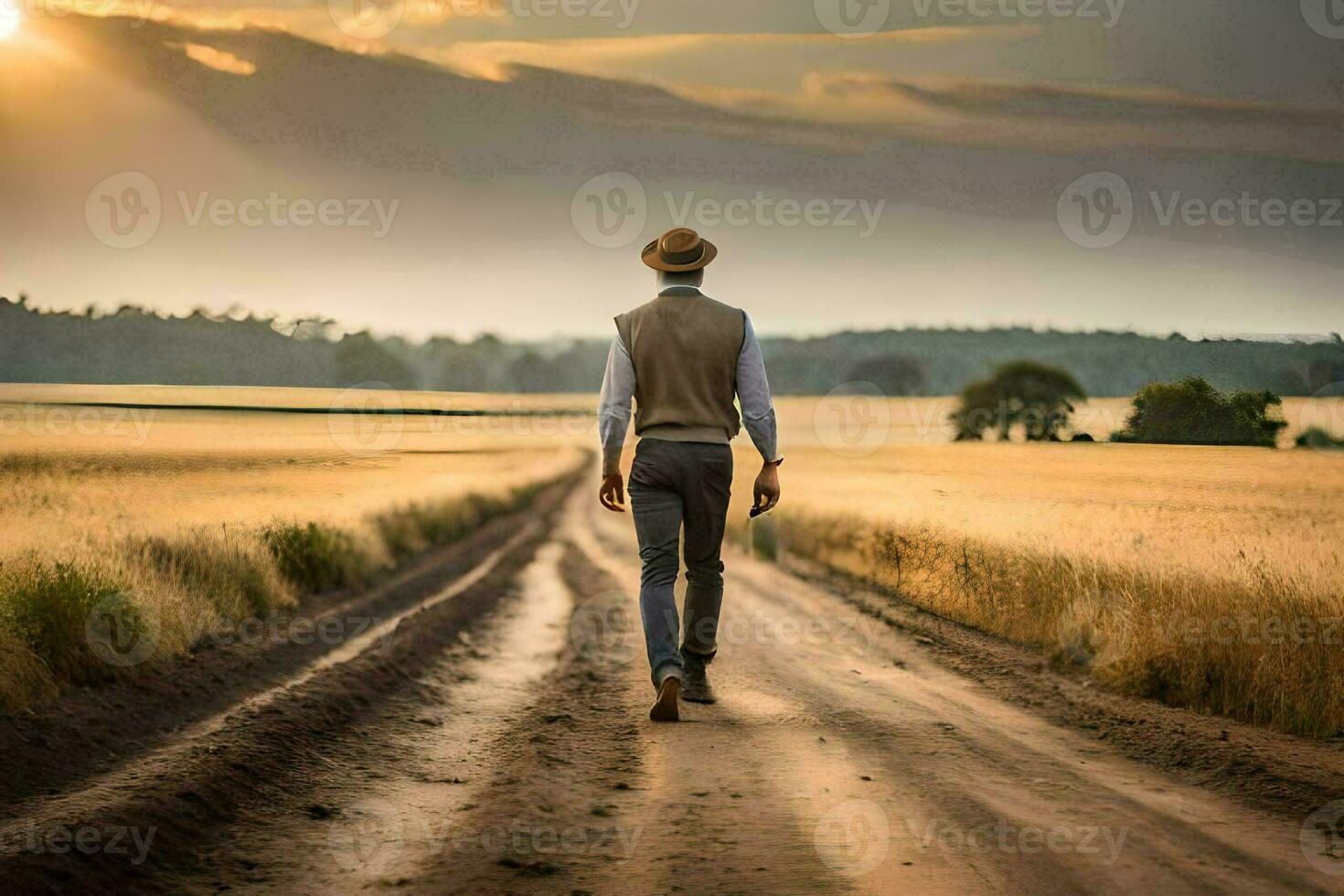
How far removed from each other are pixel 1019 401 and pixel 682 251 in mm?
35342

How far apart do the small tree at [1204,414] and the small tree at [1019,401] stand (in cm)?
1597

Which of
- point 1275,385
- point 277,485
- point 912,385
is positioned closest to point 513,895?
point 1275,385

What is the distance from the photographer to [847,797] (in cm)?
486

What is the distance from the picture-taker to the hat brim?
651cm

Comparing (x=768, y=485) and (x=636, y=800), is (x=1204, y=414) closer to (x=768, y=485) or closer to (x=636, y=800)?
(x=768, y=485)

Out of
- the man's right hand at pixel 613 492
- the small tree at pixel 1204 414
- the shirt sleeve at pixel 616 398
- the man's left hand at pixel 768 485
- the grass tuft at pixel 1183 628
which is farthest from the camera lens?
the small tree at pixel 1204 414

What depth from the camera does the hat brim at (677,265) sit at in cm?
651

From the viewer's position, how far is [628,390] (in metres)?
6.41

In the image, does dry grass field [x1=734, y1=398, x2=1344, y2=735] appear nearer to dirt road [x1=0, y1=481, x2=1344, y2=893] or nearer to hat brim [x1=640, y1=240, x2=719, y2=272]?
dirt road [x1=0, y1=481, x2=1344, y2=893]

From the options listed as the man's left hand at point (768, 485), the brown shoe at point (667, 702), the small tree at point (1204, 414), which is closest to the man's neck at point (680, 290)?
the man's left hand at point (768, 485)

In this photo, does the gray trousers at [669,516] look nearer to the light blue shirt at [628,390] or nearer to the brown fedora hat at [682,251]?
the light blue shirt at [628,390]

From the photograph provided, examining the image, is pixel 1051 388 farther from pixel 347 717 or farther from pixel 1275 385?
pixel 347 717

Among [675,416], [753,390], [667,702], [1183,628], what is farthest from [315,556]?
[1183,628]

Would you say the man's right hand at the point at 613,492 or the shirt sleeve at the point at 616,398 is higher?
the shirt sleeve at the point at 616,398
